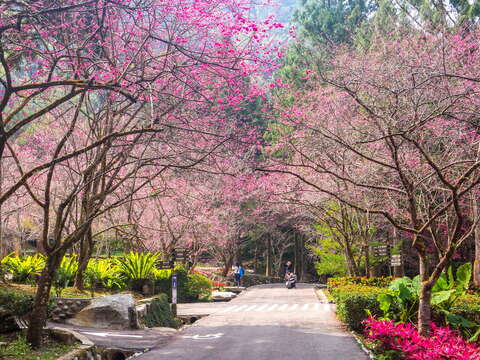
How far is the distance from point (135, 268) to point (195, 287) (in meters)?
5.65

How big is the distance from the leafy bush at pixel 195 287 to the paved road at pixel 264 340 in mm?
7483

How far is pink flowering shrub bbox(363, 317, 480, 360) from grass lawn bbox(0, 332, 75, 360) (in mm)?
4836

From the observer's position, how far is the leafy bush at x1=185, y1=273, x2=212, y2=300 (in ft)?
75.5

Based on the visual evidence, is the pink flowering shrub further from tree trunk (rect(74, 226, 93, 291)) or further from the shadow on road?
tree trunk (rect(74, 226, 93, 291))

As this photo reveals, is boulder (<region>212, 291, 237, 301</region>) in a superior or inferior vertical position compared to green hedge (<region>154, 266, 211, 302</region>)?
inferior

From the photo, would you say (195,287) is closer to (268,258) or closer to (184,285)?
(184,285)

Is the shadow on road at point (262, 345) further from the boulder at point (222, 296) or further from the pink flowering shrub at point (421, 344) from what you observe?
the boulder at point (222, 296)

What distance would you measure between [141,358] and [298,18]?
106 feet

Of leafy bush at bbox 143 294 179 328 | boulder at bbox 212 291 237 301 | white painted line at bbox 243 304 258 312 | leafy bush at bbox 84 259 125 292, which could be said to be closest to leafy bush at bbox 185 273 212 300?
boulder at bbox 212 291 237 301

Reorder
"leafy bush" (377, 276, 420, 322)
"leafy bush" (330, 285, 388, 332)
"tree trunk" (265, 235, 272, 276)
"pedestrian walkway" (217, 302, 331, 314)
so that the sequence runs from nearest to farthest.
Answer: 1. "leafy bush" (377, 276, 420, 322)
2. "leafy bush" (330, 285, 388, 332)
3. "pedestrian walkway" (217, 302, 331, 314)
4. "tree trunk" (265, 235, 272, 276)

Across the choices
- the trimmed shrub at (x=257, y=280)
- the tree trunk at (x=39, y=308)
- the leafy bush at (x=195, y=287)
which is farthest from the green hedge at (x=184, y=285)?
the tree trunk at (x=39, y=308)

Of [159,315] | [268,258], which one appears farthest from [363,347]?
[268,258]

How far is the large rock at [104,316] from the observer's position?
40.2ft

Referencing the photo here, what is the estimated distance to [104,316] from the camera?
1230cm
